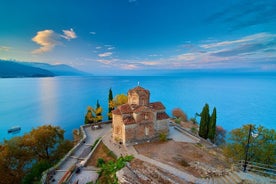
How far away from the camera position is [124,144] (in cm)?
2042

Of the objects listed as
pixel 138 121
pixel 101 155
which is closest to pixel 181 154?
pixel 138 121

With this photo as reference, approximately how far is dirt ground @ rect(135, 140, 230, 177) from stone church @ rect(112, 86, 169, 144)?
1.58m

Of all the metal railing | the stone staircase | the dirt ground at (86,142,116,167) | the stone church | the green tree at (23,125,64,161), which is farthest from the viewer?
the green tree at (23,125,64,161)

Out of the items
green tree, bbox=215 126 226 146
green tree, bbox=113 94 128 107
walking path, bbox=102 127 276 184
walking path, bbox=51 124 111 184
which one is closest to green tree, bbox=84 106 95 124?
walking path, bbox=51 124 111 184

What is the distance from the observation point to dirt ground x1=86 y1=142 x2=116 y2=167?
58.8 ft

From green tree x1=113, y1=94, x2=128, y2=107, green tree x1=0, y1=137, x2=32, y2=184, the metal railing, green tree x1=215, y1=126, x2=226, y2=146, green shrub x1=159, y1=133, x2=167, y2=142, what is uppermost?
green tree x1=113, y1=94, x2=128, y2=107

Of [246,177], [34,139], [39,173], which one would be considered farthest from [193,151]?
[34,139]

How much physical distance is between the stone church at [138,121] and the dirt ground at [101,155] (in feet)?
8.09

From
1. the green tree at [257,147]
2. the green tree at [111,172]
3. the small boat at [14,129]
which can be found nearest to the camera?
the green tree at [111,172]

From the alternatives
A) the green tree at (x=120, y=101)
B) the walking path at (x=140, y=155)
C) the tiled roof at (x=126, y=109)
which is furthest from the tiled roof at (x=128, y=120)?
the green tree at (x=120, y=101)

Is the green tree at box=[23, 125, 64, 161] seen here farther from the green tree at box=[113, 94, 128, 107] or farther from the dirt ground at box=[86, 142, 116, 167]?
the green tree at box=[113, 94, 128, 107]

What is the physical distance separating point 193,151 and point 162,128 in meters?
5.71

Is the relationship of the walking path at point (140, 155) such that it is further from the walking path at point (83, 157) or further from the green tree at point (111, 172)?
the walking path at point (83, 157)

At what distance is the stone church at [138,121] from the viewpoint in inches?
800
